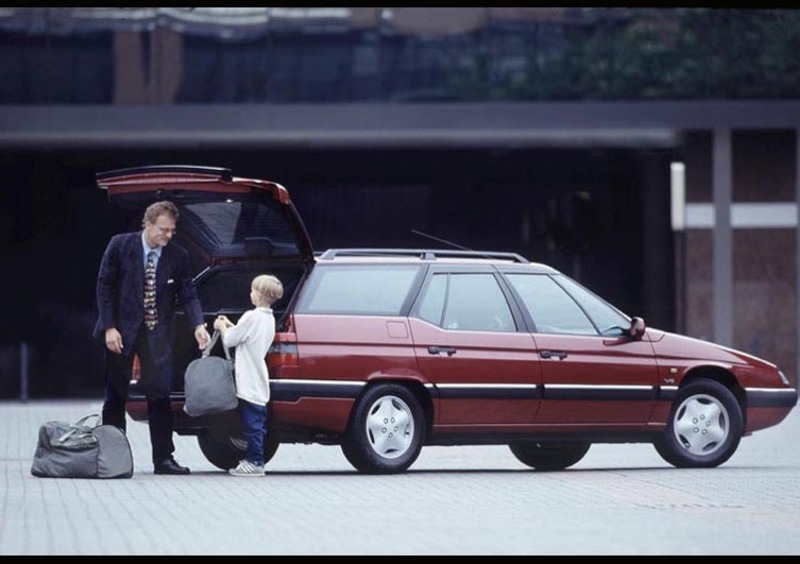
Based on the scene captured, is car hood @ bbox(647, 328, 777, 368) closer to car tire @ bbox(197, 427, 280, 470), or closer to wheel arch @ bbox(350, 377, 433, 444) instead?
wheel arch @ bbox(350, 377, 433, 444)

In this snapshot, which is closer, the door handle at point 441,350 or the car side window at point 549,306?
the door handle at point 441,350

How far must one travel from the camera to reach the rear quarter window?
47.6ft

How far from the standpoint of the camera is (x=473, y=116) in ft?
88.0

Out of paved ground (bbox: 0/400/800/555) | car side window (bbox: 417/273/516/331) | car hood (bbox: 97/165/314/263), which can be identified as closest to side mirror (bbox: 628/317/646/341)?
car side window (bbox: 417/273/516/331)

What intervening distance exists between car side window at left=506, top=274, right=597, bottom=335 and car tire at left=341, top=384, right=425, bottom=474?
4.00ft

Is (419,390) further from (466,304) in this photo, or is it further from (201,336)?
(201,336)

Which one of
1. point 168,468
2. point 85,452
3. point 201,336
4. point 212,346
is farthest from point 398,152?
point 85,452

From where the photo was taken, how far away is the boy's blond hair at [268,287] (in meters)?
14.2

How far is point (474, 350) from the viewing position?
582 inches

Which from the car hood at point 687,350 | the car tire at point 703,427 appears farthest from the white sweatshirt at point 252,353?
the car tire at point 703,427

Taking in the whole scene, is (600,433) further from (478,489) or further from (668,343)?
(478,489)

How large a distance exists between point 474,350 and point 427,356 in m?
0.37

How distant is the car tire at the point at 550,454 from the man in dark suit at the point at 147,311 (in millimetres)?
2895

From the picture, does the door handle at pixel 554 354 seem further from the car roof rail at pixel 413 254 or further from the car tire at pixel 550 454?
the car tire at pixel 550 454
